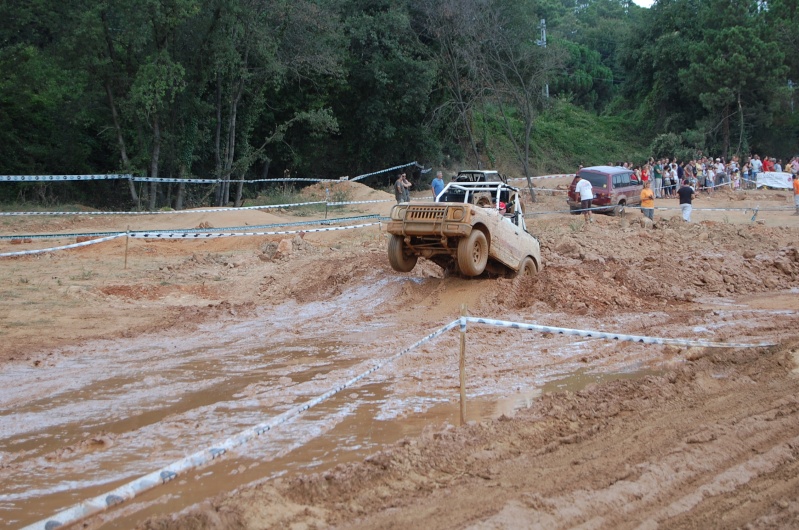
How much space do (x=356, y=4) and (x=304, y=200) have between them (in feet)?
34.5

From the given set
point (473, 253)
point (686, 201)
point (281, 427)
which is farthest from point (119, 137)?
point (281, 427)

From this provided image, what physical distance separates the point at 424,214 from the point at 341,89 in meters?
23.3

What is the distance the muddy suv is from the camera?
13070 mm

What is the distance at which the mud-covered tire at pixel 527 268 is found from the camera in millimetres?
14609

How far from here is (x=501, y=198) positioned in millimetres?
14945

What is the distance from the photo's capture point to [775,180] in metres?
36.7

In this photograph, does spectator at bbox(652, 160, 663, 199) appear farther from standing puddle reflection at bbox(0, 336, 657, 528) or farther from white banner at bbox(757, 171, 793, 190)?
standing puddle reflection at bbox(0, 336, 657, 528)

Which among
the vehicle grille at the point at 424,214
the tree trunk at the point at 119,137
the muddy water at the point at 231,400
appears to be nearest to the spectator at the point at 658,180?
the tree trunk at the point at 119,137

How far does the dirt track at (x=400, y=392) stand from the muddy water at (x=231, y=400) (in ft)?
0.11

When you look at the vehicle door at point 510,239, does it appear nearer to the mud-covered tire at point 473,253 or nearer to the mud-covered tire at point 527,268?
the mud-covered tire at point 527,268

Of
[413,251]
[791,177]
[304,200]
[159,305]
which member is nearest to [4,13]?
[304,200]

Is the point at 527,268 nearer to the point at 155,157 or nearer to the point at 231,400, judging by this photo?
the point at 231,400

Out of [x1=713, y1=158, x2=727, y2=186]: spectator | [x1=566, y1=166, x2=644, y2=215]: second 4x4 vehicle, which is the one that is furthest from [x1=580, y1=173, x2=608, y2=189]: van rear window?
[x1=713, y1=158, x2=727, y2=186]: spectator

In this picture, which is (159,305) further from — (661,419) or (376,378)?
(661,419)
